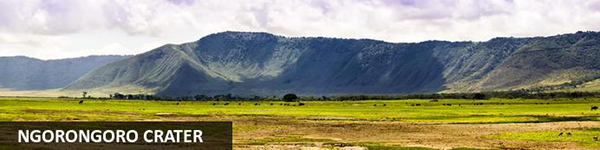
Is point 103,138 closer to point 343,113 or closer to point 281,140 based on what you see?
point 281,140

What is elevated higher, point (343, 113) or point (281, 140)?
point (343, 113)

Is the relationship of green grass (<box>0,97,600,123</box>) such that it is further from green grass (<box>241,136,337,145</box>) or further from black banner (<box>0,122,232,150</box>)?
green grass (<box>241,136,337,145</box>)

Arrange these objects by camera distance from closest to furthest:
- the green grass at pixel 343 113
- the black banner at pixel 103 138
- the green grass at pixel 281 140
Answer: the black banner at pixel 103 138
the green grass at pixel 281 140
the green grass at pixel 343 113

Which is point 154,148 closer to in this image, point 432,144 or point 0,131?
point 0,131

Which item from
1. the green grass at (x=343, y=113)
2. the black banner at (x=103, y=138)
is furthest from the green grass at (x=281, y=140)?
the green grass at (x=343, y=113)

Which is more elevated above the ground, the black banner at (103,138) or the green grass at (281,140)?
the black banner at (103,138)

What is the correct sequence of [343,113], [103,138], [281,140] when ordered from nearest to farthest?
[103,138] → [281,140] → [343,113]

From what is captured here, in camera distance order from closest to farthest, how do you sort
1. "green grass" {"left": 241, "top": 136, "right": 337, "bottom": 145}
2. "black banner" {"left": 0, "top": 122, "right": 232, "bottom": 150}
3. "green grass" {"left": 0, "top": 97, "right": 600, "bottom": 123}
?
"black banner" {"left": 0, "top": 122, "right": 232, "bottom": 150} → "green grass" {"left": 241, "top": 136, "right": 337, "bottom": 145} → "green grass" {"left": 0, "top": 97, "right": 600, "bottom": 123}

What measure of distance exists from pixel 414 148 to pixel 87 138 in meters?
26.4

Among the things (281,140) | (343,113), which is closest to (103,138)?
(281,140)

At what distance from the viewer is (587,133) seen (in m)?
64.2

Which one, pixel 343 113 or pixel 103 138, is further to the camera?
pixel 343 113

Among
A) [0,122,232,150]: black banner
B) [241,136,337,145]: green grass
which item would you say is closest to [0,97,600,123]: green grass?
[0,122,232,150]: black banner

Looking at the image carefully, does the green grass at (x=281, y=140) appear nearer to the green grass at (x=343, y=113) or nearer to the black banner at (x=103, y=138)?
the black banner at (x=103, y=138)
